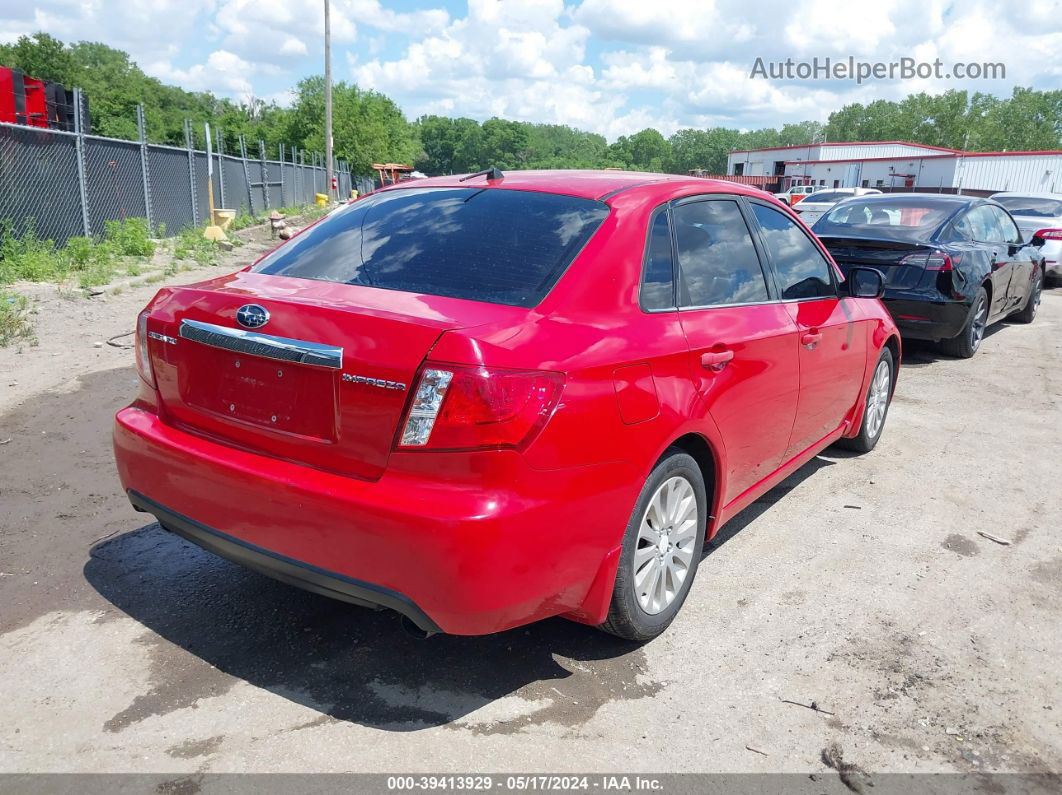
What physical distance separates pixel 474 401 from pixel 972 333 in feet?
26.9

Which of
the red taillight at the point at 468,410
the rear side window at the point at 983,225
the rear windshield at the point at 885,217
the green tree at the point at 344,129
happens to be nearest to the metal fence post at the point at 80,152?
the rear windshield at the point at 885,217

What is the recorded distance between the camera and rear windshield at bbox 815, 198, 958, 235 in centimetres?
868

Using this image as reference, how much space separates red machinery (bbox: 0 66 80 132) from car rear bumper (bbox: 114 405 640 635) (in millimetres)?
15131

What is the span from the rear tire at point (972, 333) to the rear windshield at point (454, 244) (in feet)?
22.8

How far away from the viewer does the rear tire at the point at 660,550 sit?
3049 mm

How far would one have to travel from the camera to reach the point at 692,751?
2.73m

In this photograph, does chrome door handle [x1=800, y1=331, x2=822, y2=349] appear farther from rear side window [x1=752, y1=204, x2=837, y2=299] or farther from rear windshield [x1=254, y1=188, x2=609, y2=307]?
rear windshield [x1=254, y1=188, x2=609, y2=307]

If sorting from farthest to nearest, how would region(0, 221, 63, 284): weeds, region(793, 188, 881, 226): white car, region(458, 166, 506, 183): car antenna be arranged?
region(793, 188, 881, 226): white car < region(0, 221, 63, 284): weeds < region(458, 166, 506, 183): car antenna

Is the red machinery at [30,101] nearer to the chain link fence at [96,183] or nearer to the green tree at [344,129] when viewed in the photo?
the chain link fence at [96,183]

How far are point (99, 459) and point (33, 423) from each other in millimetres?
975

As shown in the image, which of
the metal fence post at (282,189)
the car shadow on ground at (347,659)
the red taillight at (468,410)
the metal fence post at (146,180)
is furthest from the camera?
the metal fence post at (282,189)

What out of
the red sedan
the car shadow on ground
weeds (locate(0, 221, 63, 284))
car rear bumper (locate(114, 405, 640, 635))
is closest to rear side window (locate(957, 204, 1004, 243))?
the red sedan

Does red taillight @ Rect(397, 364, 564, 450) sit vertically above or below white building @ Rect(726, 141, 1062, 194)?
below

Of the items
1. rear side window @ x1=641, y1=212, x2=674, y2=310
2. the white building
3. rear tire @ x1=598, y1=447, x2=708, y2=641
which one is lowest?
rear tire @ x1=598, y1=447, x2=708, y2=641
